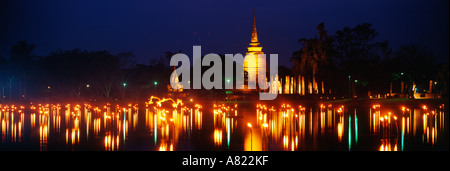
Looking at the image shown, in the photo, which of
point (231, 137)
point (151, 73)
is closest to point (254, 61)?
point (151, 73)

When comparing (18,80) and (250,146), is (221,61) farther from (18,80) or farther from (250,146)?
(250,146)

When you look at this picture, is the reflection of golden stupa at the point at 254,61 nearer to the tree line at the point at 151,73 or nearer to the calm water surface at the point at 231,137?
the tree line at the point at 151,73

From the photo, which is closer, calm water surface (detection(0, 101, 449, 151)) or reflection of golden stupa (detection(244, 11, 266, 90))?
calm water surface (detection(0, 101, 449, 151))

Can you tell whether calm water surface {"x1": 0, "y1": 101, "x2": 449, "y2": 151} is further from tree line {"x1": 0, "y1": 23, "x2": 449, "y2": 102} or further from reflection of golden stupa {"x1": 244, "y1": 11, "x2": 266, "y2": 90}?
reflection of golden stupa {"x1": 244, "y1": 11, "x2": 266, "y2": 90}

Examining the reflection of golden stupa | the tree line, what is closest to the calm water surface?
the tree line

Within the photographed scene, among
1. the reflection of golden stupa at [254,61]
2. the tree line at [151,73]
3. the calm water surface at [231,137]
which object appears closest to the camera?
the calm water surface at [231,137]

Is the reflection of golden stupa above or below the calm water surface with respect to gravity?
above

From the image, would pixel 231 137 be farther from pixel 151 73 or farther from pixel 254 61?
pixel 254 61

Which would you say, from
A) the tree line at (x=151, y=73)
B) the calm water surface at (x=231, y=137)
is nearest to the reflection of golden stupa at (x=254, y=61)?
the tree line at (x=151, y=73)

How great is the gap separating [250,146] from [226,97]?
50.8m

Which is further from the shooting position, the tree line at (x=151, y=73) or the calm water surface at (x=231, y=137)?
the tree line at (x=151, y=73)
